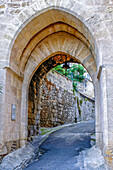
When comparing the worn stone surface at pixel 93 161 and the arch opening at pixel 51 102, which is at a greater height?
the arch opening at pixel 51 102

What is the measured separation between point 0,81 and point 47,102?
6.18m

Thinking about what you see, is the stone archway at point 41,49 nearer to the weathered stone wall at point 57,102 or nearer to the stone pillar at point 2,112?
the stone pillar at point 2,112

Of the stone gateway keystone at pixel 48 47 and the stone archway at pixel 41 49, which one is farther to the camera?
the stone archway at pixel 41 49

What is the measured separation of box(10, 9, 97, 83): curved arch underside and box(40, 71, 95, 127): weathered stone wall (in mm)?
4189

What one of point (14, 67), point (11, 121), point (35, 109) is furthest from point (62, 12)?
point (35, 109)

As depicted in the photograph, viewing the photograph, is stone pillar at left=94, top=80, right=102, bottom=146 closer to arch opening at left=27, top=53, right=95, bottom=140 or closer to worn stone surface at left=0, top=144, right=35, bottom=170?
arch opening at left=27, top=53, right=95, bottom=140

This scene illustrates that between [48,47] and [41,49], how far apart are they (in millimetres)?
199

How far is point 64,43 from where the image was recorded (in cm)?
552

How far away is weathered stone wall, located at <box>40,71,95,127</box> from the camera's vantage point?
9953mm

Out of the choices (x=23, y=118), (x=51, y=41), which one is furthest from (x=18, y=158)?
(x=51, y=41)

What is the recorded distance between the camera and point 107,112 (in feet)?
11.6

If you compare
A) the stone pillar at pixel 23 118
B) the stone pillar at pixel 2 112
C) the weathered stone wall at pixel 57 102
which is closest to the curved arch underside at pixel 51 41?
the stone pillar at pixel 2 112

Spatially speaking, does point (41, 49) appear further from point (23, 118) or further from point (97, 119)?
point (97, 119)

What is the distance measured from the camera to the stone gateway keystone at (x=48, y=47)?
12.5 feet
